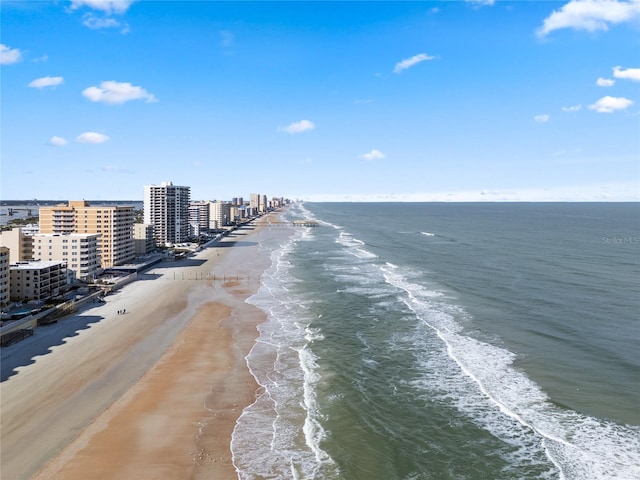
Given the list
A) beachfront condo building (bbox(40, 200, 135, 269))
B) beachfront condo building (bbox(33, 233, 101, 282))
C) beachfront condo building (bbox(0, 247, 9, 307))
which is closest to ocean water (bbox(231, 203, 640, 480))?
beachfront condo building (bbox(33, 233, 101, 282))

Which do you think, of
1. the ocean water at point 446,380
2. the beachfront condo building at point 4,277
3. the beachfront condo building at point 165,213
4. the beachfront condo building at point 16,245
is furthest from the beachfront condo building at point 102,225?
the beachfront condo building at point 165,213

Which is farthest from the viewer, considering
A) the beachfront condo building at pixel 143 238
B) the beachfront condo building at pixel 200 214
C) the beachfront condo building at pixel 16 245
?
the beachfront condo building at pixel 200 214

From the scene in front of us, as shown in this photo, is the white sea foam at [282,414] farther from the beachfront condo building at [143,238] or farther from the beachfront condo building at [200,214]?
the beachfront condo building at [200,214]

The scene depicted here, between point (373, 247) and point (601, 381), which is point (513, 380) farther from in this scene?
point (373, 247)

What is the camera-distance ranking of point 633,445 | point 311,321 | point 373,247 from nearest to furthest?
point 633,445 < point 311,321 < point 373,247

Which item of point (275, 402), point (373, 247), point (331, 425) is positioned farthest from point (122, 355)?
point (373, 247)

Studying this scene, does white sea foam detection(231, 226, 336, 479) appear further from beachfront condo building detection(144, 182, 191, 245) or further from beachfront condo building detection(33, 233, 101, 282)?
beachfront condo building detection(144, 182, 191, 245)

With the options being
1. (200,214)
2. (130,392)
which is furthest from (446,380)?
(200,214)
